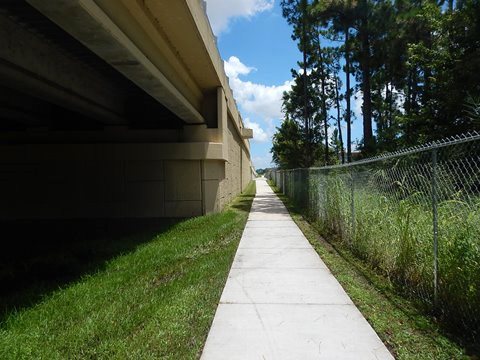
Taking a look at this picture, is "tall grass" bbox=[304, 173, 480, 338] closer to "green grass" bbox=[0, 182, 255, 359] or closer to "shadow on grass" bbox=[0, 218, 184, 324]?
"green grass" bbox=[0, 182, 255, 359]

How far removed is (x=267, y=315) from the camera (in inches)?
176

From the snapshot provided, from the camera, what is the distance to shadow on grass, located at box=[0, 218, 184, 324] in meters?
5.79

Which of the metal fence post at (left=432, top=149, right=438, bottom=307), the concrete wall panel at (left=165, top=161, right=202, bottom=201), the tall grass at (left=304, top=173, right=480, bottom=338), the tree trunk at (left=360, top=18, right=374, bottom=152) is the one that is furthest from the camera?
the tree trunk at (left=360, top=18, right=374, bottom=152)

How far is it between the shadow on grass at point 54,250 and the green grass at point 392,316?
359 centimetres

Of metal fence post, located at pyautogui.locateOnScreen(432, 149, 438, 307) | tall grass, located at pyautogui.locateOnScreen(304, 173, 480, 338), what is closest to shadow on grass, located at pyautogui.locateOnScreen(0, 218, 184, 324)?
tall grass, located at pyautogui.locateOnScreen(304, 173, 480, 338)

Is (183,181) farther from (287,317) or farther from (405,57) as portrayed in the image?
(405,57)

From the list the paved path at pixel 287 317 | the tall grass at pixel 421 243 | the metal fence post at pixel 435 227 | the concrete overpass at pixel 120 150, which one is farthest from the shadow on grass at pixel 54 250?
the metal fence post at pixel 435 227

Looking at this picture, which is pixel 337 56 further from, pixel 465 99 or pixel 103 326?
pixel 103 326

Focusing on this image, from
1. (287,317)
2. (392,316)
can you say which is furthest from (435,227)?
(287,317)

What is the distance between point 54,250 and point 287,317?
6.27 metres

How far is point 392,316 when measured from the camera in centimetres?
439

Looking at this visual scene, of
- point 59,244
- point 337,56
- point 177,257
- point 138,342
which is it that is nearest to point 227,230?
point 177,257

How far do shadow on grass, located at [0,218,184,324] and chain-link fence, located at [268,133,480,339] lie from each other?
4.12 meters

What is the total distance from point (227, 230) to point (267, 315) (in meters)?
5.81
